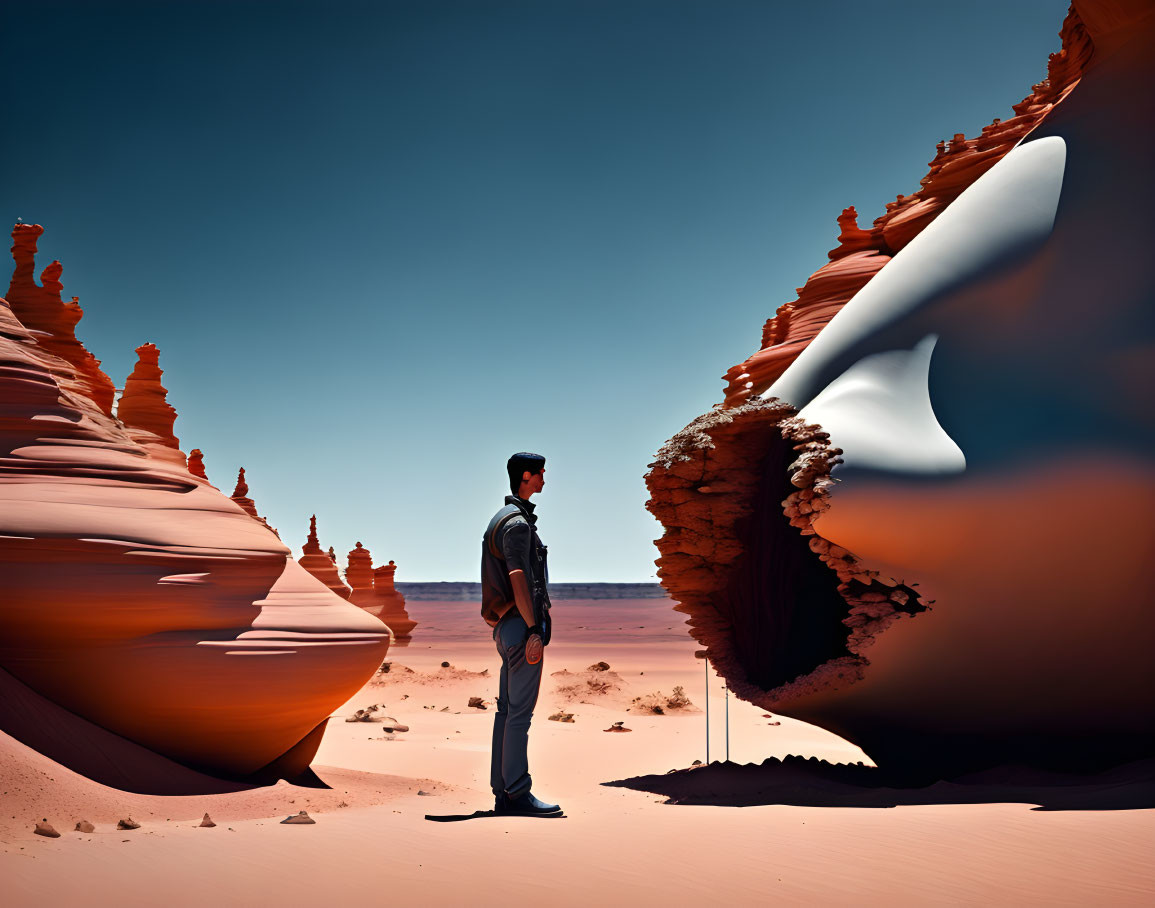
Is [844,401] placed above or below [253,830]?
above

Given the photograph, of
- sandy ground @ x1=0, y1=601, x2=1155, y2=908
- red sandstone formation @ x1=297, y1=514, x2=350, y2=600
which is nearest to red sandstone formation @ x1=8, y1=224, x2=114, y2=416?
sandy ground @ x1=0, y1=601, x2=1155, y2=908

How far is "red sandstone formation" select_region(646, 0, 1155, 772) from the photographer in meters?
6.00

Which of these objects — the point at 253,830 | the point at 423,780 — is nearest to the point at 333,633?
the point at 423,780

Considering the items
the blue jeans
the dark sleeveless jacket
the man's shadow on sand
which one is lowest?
the man's shadow on sand

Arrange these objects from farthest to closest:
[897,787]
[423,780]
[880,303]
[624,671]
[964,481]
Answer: [624,671] → [423,780] → [880,303] → [897,787] → [964,481]

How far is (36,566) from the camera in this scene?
6.28 metres

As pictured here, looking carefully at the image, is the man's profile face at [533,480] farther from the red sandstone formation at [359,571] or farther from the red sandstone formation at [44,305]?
the red sandstone formation at [359,571]

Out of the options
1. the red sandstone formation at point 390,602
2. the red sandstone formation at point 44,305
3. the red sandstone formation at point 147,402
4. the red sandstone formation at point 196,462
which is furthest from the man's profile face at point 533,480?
the red sandstone formation at point 390,602

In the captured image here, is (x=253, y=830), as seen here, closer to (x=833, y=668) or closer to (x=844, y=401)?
(x=833, y=668)

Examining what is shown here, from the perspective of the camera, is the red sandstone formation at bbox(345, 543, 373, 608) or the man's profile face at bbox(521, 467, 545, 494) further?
the red sandstone formation at bbox(345, 543, 373, 608)

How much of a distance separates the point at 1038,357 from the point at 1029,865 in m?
3.80

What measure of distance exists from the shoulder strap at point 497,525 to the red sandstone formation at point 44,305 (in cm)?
743

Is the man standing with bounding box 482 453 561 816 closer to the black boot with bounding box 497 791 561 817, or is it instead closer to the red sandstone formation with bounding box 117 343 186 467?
the black boot with bounding box 497 791 561 817

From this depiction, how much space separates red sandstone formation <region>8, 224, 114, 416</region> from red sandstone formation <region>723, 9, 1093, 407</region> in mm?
8043
